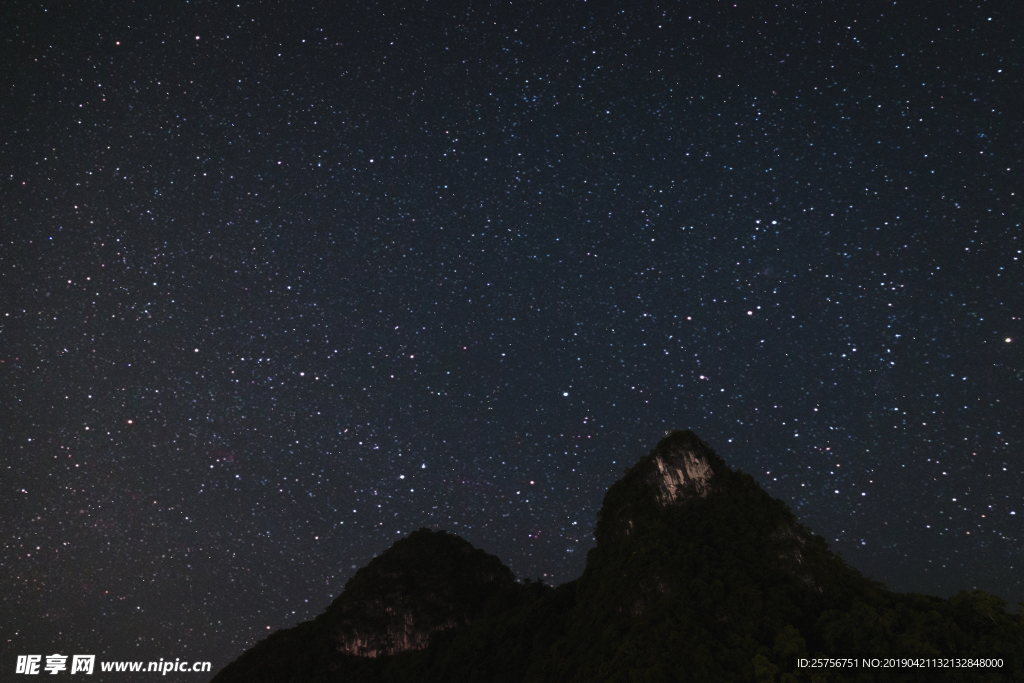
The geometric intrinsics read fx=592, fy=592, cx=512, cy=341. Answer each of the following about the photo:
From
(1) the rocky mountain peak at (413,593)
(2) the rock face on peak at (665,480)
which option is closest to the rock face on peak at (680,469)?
(2) the rock face on peak at (665,480)

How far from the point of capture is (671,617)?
35.0 m

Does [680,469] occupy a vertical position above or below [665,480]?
above

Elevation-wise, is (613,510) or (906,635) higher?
(613,510)

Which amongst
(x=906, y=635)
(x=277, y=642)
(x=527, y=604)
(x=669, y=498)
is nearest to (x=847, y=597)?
(x=906, y=635)

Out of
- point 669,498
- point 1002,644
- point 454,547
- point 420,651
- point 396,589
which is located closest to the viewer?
point 1002,644

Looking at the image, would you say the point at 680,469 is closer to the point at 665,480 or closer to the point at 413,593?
the point at 665,480

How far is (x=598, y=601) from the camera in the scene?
41500 mm

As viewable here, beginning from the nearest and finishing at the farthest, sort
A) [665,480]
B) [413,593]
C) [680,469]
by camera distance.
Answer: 1. [665,480]
2. [680,469]
3. [413,593]

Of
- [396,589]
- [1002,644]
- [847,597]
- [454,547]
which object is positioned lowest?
[1002,644]

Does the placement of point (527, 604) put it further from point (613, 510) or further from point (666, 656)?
point (666, 656)

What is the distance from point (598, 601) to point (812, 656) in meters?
14.6

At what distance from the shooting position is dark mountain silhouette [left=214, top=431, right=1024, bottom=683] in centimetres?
3052

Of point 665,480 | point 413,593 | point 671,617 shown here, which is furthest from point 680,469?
point 413,593

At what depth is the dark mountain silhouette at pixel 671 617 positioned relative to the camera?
30.5 meters
